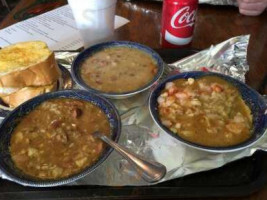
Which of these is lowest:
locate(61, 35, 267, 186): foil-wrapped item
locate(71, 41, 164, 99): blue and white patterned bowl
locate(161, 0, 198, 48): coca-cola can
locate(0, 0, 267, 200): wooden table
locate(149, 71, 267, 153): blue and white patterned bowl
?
locate(61, 35, 267, 186): foil-wrapped item

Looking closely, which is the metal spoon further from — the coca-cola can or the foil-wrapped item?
the coca-cola can

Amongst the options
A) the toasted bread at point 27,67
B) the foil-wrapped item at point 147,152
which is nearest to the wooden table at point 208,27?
the foil-wrapped item at point 147,152

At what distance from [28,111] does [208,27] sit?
112 centimetres

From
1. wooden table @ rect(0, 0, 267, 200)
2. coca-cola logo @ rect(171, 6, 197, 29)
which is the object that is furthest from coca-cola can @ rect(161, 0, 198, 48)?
wooden table @ rect(0, 0, 267, 200)

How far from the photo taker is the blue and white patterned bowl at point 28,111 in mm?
811

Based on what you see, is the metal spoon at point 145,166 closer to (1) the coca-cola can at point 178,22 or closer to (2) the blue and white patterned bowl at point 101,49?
(2) the blue and white patterned bowl at point 101,49

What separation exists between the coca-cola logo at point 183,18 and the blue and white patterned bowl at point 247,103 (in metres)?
0.28

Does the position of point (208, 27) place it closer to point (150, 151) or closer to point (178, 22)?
point (178, 22)

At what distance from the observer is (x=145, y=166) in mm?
850

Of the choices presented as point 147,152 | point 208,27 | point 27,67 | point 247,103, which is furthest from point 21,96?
point 208,27

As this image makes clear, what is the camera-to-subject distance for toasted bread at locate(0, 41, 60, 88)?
3.81 ft

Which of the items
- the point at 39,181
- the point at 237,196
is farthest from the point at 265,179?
the point at 39,181

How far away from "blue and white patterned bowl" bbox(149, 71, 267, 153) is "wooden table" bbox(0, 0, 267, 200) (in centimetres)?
23

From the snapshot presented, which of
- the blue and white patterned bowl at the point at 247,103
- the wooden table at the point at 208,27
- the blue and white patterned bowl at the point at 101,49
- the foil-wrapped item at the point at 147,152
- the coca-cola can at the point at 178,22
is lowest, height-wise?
the foil-wrapped item at the point at 147,152
